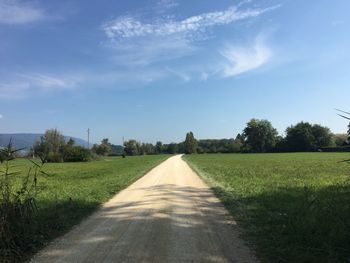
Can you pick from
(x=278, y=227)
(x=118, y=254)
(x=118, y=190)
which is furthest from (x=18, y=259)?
(x=118, y=190)

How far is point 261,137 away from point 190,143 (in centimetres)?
2574

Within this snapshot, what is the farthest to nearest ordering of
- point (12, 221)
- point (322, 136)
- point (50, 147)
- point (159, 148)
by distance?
point (159, 148)
point (322, 136)
point (50, 147)
point (12, 221)

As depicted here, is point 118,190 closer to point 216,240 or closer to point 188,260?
point 216,240

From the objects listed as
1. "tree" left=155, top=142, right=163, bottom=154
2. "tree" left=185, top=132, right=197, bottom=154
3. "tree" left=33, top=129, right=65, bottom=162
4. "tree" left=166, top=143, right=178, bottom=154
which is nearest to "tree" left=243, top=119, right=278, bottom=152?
"tree" left=185, top=132, right=197, bottom=154

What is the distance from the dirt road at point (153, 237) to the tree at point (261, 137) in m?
147

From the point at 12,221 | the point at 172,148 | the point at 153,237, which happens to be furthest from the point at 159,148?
the point at 12,221

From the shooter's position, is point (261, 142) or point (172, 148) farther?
point (172, 148)

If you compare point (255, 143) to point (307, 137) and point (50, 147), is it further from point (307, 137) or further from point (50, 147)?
point (50, 147)

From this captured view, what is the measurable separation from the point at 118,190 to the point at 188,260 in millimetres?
13279

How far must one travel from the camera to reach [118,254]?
310 inches

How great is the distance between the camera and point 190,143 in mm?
163250

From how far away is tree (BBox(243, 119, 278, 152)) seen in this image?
159m

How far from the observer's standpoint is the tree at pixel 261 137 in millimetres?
159375

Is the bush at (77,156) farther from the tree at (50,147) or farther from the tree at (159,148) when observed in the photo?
the tree at (159,148)
